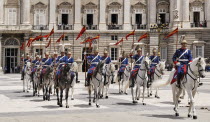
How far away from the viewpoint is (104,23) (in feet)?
184

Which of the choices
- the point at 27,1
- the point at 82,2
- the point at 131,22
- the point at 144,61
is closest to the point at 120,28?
the point at 131,22

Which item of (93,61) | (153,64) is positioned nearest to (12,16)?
(153,64)

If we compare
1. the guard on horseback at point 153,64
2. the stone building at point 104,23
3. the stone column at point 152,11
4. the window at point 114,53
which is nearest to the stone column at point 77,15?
the stone building at point 104,23

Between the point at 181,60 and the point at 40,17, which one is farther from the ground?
the point at 40,17

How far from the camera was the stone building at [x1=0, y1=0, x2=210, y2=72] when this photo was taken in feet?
180

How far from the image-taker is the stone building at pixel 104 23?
54719 mm

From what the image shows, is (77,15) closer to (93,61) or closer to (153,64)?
(153,64)

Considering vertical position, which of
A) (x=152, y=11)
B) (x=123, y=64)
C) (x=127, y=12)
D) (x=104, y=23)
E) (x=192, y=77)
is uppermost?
(x=152, y=11)

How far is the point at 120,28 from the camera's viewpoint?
5644 cm

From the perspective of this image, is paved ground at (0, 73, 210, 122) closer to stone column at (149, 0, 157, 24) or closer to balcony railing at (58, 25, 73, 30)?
balcony railing at (58, 25, 73, 30)

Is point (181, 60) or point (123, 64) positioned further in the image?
point (123, 64)

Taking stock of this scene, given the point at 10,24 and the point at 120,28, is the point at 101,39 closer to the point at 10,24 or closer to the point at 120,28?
the point at 120,28

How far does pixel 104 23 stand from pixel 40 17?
9.22m

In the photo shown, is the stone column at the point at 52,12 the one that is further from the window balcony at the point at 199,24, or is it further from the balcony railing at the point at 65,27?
the window balcony at the point at 199,24
